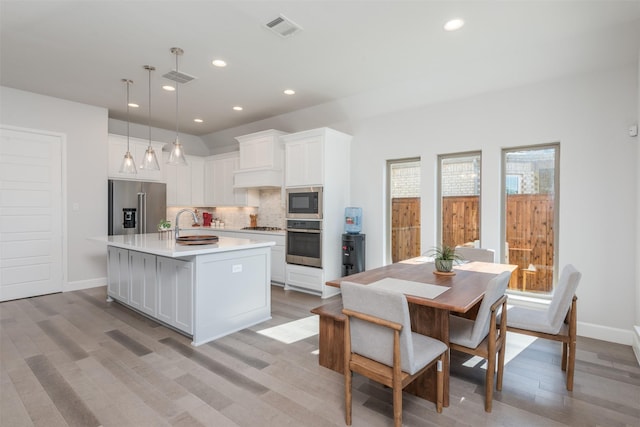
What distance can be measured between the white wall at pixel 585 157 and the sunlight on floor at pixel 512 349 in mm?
764

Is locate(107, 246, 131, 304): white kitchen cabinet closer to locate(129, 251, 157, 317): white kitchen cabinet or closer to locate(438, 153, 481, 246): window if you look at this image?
locate(129, 251, 157, 317): white kitchen cabinet

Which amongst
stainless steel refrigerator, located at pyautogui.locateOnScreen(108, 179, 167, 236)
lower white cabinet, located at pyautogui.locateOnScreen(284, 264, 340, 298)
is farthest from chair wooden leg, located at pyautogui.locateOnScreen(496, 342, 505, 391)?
stainless steel refrigerator, located at pyautogui.locateOnScreen(108, 179, 167, 236)

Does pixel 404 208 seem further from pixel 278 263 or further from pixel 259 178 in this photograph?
pixel 259 178

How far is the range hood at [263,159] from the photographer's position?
5.54 metres

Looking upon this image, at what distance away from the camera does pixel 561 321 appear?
222cm

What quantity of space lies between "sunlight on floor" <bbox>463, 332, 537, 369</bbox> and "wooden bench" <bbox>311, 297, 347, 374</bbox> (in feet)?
3.49

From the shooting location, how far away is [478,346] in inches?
81.5

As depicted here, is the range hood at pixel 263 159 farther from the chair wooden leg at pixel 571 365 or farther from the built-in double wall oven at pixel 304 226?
the chair wooden leg at pixel 571 365

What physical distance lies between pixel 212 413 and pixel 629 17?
14.4 feet

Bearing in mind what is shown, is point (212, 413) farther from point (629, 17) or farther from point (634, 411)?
point (629, 17)

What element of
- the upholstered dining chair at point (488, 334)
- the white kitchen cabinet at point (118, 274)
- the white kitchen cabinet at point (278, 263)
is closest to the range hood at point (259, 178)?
the white kitchen cabinet at point (278, 263)

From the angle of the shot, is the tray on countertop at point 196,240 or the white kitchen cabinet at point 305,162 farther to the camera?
the white kitchen cabinet at point 305,162

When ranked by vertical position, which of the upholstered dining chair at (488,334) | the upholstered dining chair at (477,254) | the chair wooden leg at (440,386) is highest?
the upholstered dining chair at (477,254)

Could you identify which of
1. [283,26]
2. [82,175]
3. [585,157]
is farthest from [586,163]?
[82,175]
